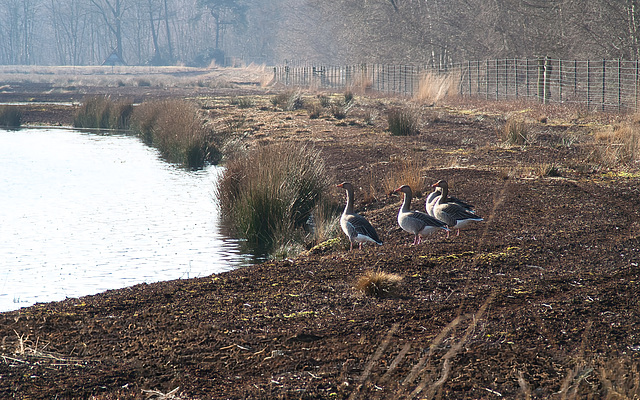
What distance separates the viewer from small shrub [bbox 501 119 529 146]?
57.1 feet

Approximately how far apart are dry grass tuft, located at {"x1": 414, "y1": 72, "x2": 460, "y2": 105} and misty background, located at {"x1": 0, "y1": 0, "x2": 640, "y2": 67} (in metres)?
4.15

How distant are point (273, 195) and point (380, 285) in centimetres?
461

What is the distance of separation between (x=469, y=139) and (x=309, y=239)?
9943mm

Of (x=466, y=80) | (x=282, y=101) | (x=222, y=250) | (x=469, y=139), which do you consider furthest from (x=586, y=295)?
(x=466, y=80)

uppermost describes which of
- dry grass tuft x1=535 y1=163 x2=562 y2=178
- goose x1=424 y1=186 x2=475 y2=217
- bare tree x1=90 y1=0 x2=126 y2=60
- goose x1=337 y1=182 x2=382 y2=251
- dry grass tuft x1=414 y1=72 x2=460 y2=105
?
bare tree x1=90 y1=0 x2=126 y2=60

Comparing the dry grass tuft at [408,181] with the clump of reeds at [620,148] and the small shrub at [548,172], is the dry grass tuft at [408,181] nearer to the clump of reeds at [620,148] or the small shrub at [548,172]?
the small shrub at [548,172]

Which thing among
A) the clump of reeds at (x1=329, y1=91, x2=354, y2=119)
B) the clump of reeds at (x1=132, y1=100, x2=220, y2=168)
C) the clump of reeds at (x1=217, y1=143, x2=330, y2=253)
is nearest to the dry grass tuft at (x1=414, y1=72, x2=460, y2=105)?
the clump of reeds at (x1=329, y1=91, x2=354, y2=119)

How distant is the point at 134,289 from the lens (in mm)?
7559

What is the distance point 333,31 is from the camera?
74000 mm

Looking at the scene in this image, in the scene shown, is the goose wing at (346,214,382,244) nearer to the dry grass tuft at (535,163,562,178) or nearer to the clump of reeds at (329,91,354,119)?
the dry grass tuft at (535,163,562,178)

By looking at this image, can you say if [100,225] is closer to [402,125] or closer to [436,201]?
[436,201]

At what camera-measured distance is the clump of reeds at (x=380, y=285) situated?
645 centimetres

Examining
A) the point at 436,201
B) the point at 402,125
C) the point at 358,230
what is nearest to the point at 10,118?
the point at 402,125

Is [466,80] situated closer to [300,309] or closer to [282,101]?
[282,101]
